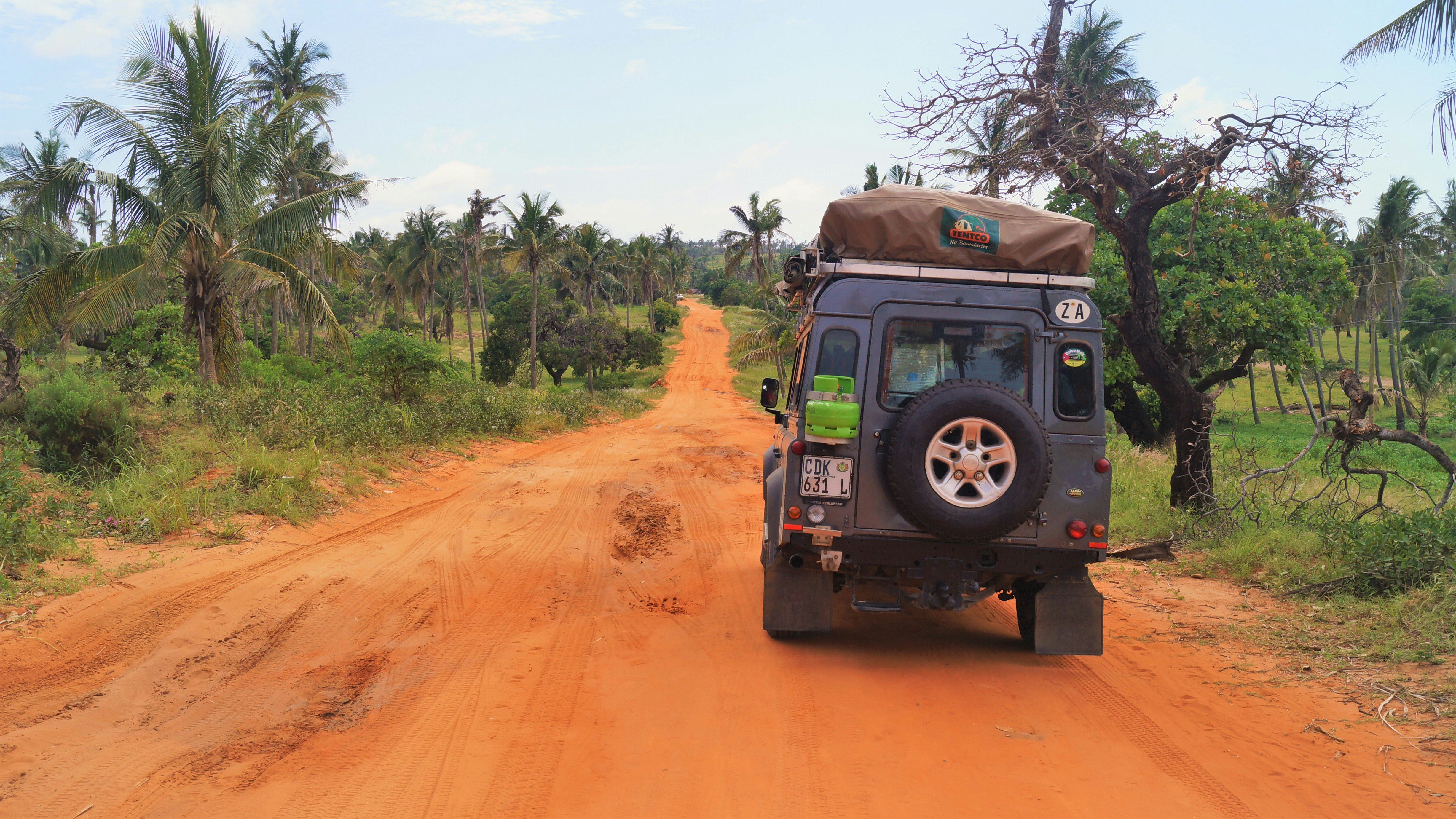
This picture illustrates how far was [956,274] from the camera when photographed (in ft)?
18.6

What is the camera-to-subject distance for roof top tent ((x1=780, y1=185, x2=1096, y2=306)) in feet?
18.7

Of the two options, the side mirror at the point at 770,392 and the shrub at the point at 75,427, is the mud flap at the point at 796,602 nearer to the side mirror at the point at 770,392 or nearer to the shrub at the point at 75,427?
the side mirror at the point at 770,392

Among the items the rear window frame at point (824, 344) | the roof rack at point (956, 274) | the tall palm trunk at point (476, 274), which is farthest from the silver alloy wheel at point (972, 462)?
the tall palm trunk at point (476, 274)

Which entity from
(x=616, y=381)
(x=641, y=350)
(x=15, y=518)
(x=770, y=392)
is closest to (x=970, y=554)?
(x=770, y=392)

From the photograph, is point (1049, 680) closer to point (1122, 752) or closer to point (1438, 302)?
point (1122, 752)

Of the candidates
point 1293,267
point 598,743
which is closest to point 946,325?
point 598,743

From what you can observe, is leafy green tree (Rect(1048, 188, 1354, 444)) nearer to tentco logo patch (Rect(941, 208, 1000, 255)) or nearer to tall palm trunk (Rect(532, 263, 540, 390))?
tentco logo patch (Rect(941, 208, 1000, 255))

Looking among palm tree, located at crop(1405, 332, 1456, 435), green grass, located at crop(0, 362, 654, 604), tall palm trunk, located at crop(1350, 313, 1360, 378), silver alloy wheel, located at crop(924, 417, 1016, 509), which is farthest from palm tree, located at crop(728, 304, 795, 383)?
silver alloy wheel, located at crop(924, 417, 1016, 509)

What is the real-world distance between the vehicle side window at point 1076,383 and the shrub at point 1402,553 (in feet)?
11.7

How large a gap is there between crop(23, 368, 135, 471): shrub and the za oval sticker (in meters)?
10.7

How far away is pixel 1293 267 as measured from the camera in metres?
18.3

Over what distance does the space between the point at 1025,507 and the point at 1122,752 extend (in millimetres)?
1427

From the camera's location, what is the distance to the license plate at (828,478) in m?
5.43

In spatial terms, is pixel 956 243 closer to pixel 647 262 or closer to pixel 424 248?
pixel 424 248
